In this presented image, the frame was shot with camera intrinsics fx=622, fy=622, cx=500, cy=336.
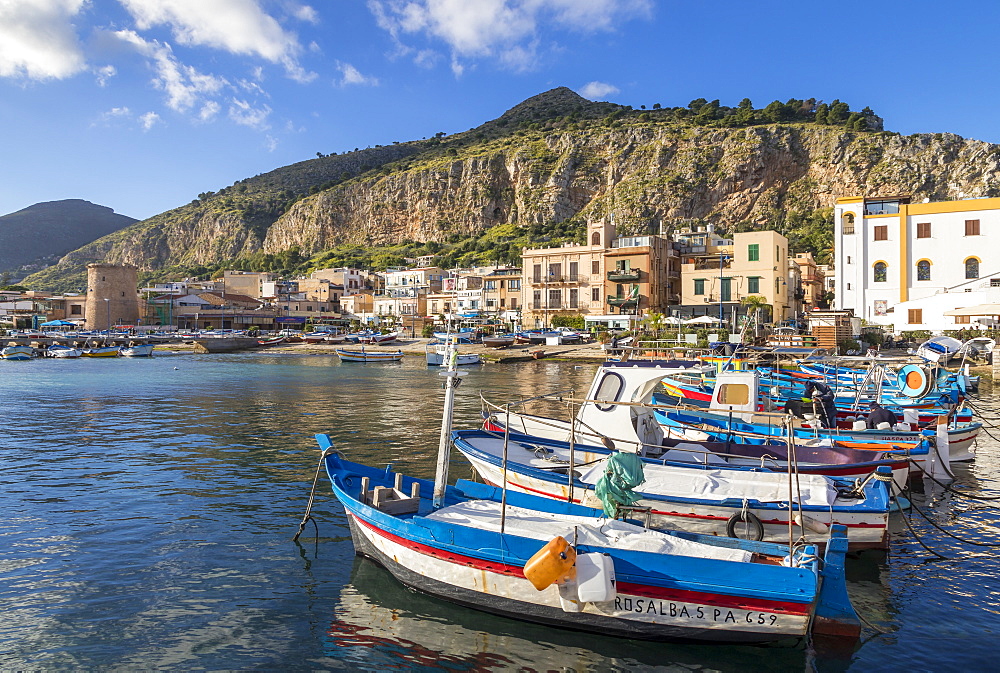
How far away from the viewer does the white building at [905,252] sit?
53.3 metres

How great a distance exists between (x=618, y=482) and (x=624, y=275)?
62.5m

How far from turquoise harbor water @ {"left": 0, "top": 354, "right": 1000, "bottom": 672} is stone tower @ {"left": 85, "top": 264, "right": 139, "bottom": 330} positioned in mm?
89521

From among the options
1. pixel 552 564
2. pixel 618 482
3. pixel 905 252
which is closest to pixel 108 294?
pixel 905 252

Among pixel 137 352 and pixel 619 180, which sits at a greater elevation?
pixel 619 180

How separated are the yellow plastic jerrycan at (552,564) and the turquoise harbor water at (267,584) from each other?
115 centimetres

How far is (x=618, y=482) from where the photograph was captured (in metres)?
10.2

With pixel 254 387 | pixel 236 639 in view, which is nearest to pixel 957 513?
pixel 236 639

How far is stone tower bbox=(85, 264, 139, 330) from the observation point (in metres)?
98.8

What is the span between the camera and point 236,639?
884 cm

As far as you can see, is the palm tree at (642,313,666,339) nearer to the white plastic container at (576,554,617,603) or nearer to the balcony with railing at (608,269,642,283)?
the balcony with railing at (608,269,642,283)

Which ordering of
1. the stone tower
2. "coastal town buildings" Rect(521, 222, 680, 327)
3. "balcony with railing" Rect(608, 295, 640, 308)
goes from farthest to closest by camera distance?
the stone tower, "coastal town buildings" Rect(521, 222, 680, 327), "balcony with railing" Rect(608, 295, 640, 308)

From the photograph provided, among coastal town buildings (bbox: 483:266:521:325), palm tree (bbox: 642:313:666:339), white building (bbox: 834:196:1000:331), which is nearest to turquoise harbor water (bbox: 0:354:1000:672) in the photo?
palm tree (bbox: 642:313:666:339)

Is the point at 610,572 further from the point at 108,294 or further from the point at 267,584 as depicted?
the point at 108,294

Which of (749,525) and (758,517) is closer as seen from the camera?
(749,525)
